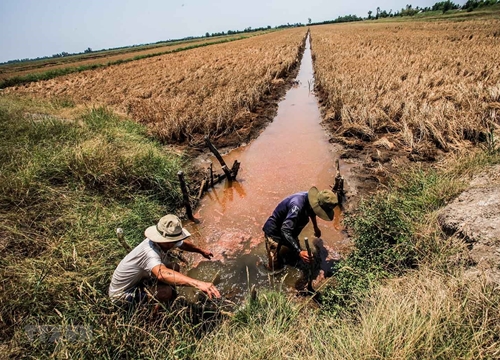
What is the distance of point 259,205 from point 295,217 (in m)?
2.31

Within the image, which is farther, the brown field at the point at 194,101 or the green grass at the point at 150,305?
the brown field at the point at 194,101

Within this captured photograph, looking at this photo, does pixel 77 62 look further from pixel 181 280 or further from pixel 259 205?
pixel 181 280

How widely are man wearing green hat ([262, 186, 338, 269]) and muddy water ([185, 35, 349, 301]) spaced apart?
41cm

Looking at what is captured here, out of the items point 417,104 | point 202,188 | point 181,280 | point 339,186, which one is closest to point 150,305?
point 181,280

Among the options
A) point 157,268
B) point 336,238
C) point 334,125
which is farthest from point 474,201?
point 334,125

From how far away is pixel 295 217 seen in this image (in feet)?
12.3

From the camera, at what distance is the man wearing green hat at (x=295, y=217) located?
353 cm

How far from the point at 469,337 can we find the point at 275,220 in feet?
8.27

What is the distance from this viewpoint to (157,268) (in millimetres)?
2852

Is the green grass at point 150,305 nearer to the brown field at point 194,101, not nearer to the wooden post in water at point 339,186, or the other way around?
the wooden post in water at point 339,186

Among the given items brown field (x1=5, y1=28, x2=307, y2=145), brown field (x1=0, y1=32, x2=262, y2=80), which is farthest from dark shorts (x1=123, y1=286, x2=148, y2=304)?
brown field (x1=0, y1=32, x2=262, y2=80)

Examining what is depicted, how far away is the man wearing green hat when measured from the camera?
353cm

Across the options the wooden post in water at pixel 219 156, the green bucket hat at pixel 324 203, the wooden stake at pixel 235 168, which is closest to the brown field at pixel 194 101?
the wooden post in water at pixel 219 156

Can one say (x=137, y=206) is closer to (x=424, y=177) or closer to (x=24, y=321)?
(x=24, y=321)
